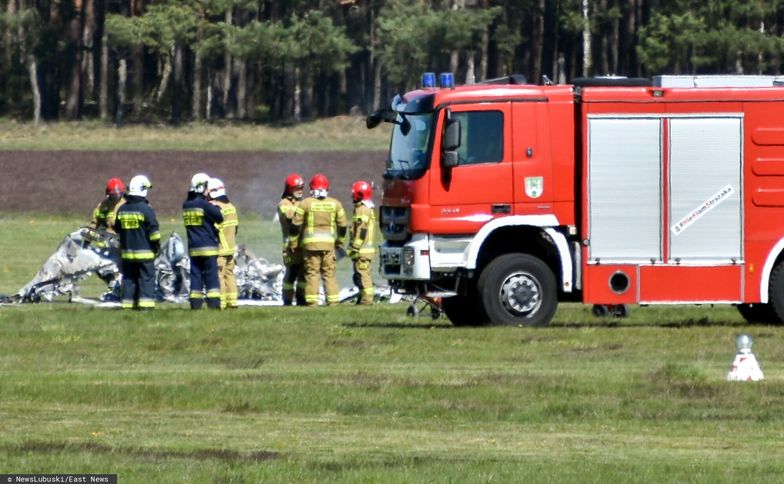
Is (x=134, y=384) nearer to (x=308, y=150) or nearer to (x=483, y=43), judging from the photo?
(x=308, y=150)

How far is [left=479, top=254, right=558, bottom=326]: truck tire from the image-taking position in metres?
19.5

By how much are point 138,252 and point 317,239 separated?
249cm

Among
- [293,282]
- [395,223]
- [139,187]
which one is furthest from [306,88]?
[395,223]

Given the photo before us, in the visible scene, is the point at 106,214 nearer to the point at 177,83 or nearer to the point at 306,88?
the point at 306,88

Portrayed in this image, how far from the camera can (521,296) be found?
64.2 ft

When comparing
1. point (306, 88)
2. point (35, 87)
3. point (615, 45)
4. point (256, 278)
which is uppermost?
point (615, 45)

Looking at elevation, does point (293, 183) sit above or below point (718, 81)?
below

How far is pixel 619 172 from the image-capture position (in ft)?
63.9

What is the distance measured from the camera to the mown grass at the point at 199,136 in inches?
2685

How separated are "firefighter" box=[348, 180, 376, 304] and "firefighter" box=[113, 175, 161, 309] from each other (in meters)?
3.09

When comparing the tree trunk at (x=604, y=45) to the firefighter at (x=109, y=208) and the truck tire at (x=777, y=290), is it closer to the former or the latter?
the firefighter at (x=109, y=208)

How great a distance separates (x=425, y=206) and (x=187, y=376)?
505 cm

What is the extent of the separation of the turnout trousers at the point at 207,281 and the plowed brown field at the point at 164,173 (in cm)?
2430

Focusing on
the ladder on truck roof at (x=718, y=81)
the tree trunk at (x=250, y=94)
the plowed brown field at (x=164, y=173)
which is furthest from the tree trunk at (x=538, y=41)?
the ladder on truck roof at (x=718, y=81)
